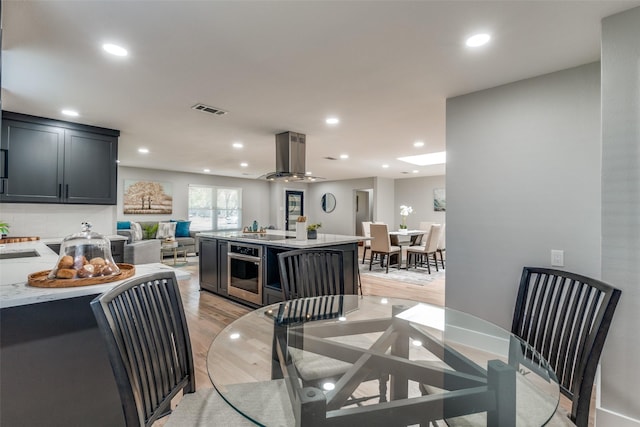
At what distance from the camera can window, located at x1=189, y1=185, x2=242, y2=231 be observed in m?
9.25

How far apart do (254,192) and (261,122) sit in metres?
7.03

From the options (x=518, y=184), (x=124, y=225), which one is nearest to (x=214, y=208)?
(x=124, y=225)

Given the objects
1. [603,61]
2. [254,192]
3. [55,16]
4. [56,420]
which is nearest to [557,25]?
[603,61]

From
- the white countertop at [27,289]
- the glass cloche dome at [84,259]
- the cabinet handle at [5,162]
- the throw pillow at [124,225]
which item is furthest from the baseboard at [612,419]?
the throw pillow at [124,225]

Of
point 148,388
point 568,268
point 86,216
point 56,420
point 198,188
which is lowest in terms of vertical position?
point 56,420

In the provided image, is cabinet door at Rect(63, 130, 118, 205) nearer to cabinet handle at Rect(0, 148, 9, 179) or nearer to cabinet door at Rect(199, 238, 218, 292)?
cabinet handle at Rect(0, 148, 9, 179)

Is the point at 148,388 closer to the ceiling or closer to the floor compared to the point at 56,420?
closer to the ceiling

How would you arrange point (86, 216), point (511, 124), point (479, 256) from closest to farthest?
point (511, 124), point (479, 256), point (86, 216)

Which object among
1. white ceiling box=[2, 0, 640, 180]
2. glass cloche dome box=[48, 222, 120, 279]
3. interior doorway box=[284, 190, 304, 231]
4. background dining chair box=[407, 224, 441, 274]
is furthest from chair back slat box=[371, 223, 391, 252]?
interior doorway box=[284, 190, 304, 231]

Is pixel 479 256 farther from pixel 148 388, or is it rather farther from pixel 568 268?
pixel 148 388

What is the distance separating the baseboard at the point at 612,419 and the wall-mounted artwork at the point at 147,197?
8.85 meters

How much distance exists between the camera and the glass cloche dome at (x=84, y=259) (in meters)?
1.54

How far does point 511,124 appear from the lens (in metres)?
2.67

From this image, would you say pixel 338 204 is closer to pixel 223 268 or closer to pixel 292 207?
pixel 292 207
